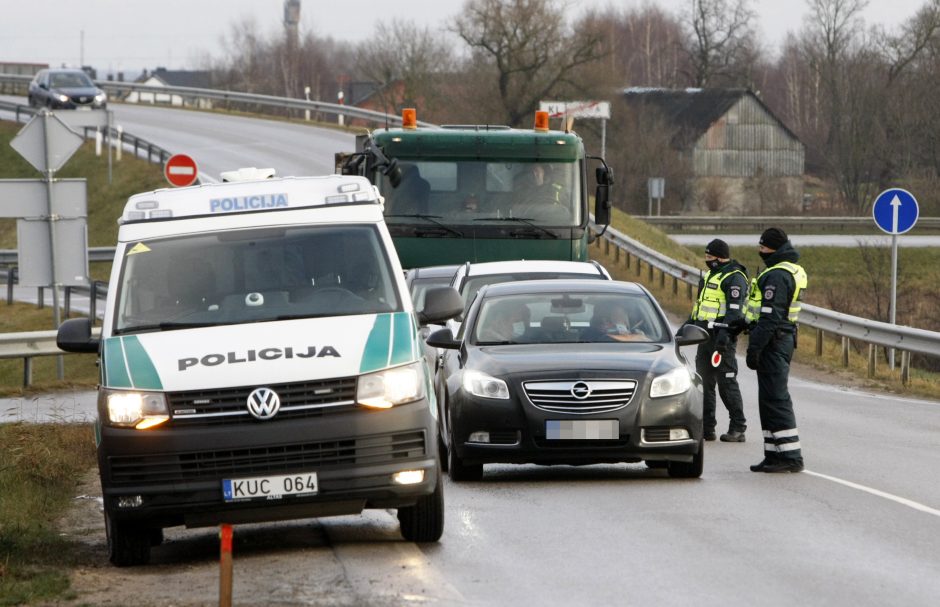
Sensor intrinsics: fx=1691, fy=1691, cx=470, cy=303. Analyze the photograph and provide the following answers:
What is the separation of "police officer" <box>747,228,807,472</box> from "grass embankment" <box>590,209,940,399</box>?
917cm

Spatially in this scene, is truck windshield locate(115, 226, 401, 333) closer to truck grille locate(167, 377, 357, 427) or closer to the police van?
the police van

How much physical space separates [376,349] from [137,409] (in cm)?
128

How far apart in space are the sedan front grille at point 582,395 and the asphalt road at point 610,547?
584mm

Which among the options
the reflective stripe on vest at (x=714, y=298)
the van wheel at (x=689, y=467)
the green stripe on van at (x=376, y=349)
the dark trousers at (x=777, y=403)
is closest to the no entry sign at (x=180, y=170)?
the reflective stripe on vest at (x=714, y=298)

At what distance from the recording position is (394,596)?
7.86m

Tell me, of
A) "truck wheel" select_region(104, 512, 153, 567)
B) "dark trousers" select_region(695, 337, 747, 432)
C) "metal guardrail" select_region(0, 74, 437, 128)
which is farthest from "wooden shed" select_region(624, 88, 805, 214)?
"truck wheel" select_region(104, 512, 153, 567)

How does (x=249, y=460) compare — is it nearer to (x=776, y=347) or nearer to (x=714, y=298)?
(x=776, y=347)

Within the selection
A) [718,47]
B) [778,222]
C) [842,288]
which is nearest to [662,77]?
[718,47]

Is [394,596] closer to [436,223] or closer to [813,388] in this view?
[436,223]

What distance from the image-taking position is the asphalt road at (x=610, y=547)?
8031 millimetres

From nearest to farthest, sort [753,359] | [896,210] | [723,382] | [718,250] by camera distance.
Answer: [753,359], [718,250], [723,382], [896,210]

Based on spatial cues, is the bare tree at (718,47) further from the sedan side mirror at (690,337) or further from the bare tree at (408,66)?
the sedan side mirror at (690,337)

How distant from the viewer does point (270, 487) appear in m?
8.70

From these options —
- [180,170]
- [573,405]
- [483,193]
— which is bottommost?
[573,405]
